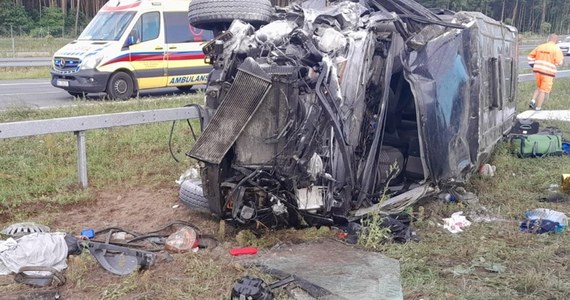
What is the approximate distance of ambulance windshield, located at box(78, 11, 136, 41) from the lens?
13.1 meters

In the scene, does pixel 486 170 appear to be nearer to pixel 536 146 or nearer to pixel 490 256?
pixel 536 146

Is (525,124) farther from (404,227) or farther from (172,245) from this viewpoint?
(172,245)

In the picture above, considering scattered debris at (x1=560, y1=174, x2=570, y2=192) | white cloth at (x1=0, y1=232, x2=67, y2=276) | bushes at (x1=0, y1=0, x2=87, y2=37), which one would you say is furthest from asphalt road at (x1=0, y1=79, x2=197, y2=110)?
bushes at (x1=0, y1=0, x2=87, y2=37)

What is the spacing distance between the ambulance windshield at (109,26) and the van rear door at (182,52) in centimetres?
99

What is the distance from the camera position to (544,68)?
12.9m

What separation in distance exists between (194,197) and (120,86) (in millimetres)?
8679

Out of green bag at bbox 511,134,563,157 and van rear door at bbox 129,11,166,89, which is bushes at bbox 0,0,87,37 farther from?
green bag at bbox 511,134,563,157

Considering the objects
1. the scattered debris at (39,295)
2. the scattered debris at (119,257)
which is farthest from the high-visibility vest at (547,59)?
the scattered debris at (39,295)

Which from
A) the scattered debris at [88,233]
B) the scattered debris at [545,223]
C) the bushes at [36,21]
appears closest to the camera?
the scattered debris at [88,233]

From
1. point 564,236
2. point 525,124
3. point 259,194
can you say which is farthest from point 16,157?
point 525,124

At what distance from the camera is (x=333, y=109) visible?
14.8 ft

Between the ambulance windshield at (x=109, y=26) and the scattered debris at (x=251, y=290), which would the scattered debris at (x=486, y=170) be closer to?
the scattered debris at (x=251, y=290)

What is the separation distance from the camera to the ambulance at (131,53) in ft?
41.9

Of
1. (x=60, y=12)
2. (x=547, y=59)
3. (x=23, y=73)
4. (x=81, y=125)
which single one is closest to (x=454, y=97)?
(x=81, y=125)
